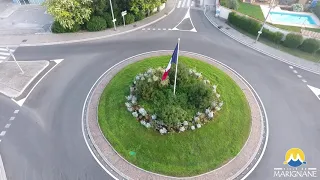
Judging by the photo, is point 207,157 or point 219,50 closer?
point 207,157

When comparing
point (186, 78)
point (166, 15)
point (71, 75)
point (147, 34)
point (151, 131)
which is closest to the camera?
point (151, 131)

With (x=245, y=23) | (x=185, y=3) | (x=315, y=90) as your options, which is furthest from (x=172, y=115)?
(x=185, y=3)

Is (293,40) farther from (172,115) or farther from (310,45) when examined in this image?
(172,115)

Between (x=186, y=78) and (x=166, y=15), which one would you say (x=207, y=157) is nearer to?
(x=186, y=78)

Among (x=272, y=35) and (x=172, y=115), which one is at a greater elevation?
(x=272, y=35)

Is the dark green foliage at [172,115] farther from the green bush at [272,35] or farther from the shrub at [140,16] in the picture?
the green bush at [272,35]

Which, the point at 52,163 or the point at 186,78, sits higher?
the point at 186,78

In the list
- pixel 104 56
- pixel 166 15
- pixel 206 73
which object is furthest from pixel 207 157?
pixel 166 15
